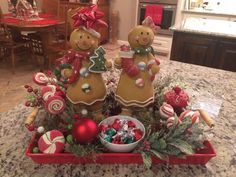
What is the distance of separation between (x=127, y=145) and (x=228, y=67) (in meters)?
A: 1.72

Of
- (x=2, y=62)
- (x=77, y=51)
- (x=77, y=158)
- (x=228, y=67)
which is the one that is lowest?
(x=2, y=62)

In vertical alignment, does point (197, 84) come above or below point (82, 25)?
below

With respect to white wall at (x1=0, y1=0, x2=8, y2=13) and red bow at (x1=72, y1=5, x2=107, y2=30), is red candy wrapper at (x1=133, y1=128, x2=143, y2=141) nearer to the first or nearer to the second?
red bow at (x1=72, y1=5, x2=107, y2=30)

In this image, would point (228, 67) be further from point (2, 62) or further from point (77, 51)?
point (2, 62)

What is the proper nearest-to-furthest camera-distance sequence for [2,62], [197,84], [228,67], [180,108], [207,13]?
1. [180,108]
2. [197,84]
3. [228,67]
4. [207,13]
5. [2,62]

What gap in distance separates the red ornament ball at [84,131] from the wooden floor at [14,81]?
1990 mm

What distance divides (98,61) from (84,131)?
233 mm

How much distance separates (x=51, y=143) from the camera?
0.64m

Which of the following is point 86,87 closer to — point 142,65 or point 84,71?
point 84,71

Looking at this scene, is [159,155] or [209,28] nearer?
[159,155]

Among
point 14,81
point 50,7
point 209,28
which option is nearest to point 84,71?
point 209,28

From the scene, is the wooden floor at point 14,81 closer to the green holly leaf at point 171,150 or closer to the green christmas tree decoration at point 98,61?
the green christmas tree decoration at point 98,61

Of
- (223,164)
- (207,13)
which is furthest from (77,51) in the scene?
(207,13)

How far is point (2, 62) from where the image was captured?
383 cm
